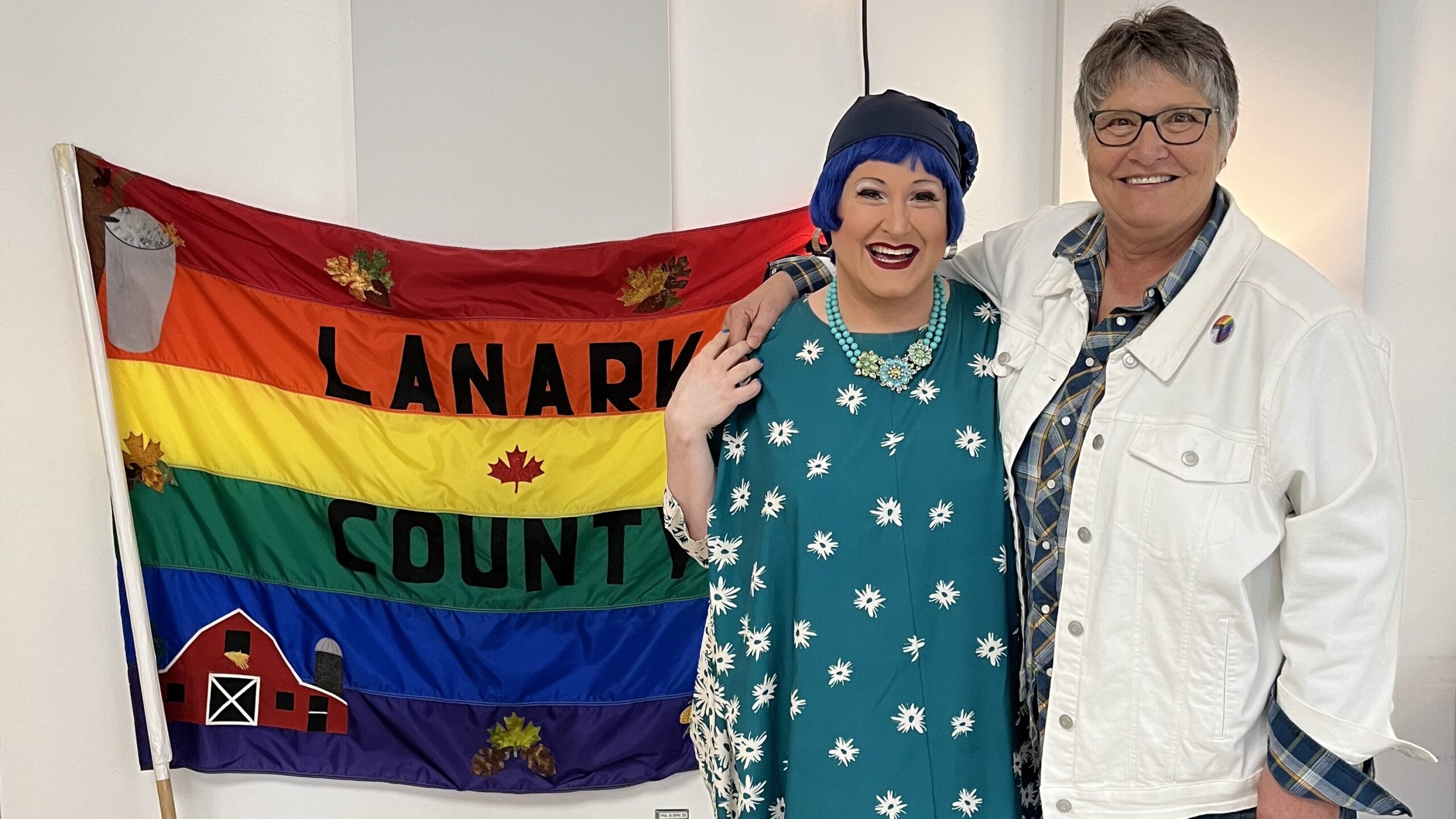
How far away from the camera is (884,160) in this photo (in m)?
1.56

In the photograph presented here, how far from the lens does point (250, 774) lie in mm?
2682

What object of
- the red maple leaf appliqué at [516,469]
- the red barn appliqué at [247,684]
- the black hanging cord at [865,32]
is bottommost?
the red barn appliqué at [247,684]

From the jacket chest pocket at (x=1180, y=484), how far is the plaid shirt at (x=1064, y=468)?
9 centimetres

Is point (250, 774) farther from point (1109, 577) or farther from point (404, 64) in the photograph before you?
point (1109, 577)

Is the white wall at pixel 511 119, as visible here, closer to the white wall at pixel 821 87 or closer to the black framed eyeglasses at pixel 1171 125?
the white wall at pixel 821 87

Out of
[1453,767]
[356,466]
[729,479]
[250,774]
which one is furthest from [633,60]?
[1453,767]

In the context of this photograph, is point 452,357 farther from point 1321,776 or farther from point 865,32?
point 1321,776

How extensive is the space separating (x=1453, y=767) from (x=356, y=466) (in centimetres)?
269

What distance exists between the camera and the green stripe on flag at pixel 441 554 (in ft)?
8.39

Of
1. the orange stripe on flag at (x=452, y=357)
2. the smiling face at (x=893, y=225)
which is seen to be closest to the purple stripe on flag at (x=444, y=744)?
the orange stripe on flag at (x=452, y=357)

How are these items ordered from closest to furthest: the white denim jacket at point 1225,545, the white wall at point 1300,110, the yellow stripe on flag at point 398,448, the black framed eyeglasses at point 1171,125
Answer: the white denim jacket at point 1225,545 → the black framed eyeglasses at point 1171,125 → the white wall at point 1300,110 → the yellow stripe on flag at point 398,448

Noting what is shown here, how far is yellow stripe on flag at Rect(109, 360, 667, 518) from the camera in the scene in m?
2.54

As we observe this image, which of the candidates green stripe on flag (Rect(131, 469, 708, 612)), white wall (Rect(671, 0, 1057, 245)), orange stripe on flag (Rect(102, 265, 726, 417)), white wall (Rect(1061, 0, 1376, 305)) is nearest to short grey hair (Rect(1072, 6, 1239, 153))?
white wall (Rect(1061, 0, 1376, 305))

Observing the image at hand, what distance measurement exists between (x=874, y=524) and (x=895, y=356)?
0.25 m
